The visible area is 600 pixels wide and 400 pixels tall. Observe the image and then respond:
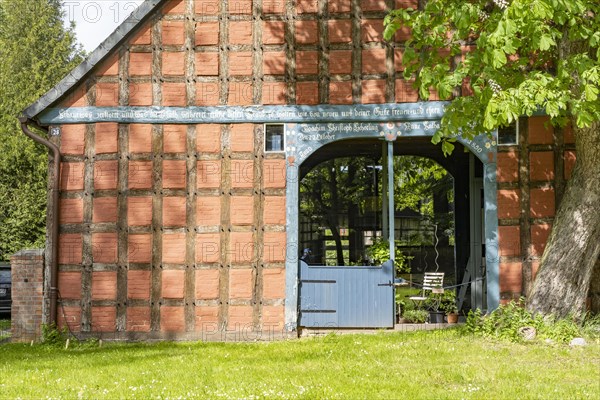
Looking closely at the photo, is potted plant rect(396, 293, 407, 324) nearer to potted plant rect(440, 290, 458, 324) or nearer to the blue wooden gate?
the blue wooden gate

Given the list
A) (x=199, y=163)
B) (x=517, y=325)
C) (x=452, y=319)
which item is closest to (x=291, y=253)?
(x=199, y=163)

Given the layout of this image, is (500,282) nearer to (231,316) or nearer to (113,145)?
(231,316)

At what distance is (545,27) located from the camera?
809 cm

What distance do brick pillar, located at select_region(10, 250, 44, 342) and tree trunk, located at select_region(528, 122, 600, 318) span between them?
310 inches

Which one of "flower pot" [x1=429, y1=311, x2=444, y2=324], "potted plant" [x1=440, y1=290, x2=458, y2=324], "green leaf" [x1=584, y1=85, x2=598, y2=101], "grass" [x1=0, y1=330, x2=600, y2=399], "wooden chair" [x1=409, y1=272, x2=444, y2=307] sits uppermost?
"green leaf" [x1=584, y1=85, x2=598, y2=101]

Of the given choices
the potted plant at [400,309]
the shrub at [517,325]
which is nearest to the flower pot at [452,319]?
the potted plant at [400,309]

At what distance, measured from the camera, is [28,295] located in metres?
11.5

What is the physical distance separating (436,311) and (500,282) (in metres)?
1.71

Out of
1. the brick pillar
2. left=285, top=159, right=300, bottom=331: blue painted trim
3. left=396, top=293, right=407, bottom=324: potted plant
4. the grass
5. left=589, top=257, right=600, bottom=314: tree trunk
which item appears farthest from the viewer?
left=396, top=293, right=407, bottom=324: potted plant

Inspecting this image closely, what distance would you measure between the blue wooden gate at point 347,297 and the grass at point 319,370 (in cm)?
60

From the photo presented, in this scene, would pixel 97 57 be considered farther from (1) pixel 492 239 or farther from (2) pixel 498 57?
(1) pixel 492 239

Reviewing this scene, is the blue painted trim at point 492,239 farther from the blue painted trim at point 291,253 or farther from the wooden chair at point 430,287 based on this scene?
the blue painted trim at point 291,253

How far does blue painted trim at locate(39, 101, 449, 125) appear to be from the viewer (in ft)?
37.0

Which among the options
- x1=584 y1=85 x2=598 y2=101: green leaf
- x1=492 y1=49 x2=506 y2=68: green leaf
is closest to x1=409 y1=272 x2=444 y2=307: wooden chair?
x1=584 y1=85 x2=598 y2=101: green leaf
